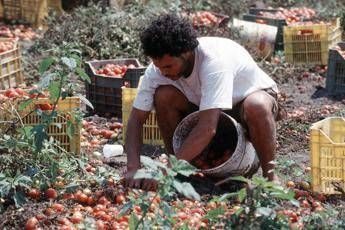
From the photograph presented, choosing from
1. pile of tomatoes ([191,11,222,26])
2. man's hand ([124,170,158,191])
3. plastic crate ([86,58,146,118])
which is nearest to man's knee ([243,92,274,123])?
man's hand ([124,170,158,191])

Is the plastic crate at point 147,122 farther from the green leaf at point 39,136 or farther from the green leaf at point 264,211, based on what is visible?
the green leaf at point 264,211

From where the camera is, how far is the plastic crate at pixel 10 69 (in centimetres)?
793

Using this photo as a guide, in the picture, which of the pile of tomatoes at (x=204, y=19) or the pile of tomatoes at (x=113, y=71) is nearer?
the pile of tomatoes at (x=113, y=71)

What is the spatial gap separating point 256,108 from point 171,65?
69 cm

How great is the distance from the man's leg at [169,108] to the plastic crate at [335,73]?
322 cm

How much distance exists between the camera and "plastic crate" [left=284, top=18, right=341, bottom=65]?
9336 mm

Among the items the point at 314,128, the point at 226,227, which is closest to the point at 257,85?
the point at 314,128

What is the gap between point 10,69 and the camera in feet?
26.6

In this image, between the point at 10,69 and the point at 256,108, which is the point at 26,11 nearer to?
the point at 10,69

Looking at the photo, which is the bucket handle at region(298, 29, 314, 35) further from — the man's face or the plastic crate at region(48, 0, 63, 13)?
the man's face

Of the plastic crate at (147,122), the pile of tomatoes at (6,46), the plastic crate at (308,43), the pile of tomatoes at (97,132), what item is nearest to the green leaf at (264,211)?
the plastic crate at (147,122)

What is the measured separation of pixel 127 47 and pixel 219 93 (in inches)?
173

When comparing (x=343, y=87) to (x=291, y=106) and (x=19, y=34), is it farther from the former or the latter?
(x=19, y=34)

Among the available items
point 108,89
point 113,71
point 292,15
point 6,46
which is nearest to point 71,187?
point 108,89
